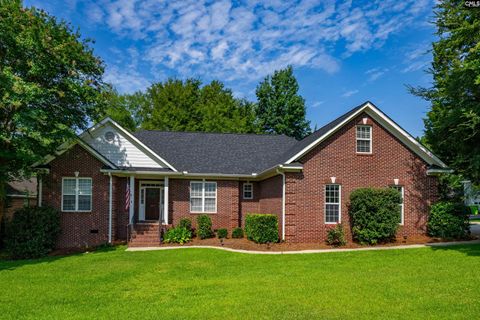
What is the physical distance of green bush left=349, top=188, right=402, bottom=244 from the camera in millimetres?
15664

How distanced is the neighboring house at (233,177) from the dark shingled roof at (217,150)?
16.7 inches

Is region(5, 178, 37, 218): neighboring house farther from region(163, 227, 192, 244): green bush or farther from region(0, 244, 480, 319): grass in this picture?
region(0, 244, 480, 319): grass

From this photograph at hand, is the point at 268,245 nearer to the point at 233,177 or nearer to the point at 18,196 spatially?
the point at 233,177

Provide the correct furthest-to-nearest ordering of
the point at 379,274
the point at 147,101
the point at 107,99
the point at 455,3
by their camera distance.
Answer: the point at 147,101, the point at 107,99, the point at 455,3, the point at 379,274

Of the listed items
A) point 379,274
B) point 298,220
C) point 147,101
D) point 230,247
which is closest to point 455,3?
point 298,220

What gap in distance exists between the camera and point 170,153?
2153 centimetres

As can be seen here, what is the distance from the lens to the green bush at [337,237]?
16.1 meters

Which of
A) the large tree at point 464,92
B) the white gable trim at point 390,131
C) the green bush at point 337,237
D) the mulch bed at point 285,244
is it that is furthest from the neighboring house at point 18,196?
the large tree at point 464,92

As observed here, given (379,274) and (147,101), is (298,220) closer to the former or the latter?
(379,274)

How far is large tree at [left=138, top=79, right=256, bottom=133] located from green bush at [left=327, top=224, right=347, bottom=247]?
25.9 meters

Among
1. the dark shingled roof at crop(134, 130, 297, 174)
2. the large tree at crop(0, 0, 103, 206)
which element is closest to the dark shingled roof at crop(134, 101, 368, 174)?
Result: the dark shingled roof at crop(134, 130, 297, 174)

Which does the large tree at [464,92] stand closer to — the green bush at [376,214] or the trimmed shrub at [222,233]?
the green bush at [376,214]

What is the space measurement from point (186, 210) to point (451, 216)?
1281cm

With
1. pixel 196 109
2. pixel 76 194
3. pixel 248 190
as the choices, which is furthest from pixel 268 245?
pixel 196 109
